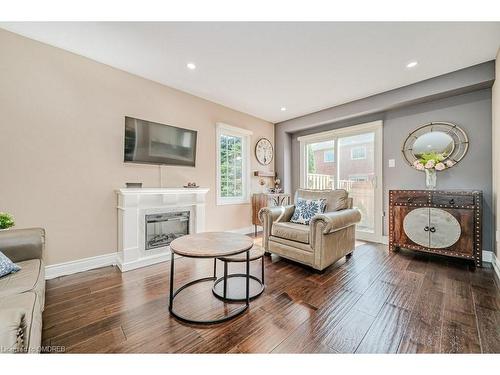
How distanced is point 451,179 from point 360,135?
4.80ft

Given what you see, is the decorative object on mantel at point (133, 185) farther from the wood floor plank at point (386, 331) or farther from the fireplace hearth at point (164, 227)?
the wood floor plank at point (386, 331)

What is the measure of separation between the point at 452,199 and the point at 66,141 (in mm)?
4516

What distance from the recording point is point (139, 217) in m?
2.61

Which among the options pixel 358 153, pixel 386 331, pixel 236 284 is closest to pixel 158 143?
pixel 236 284

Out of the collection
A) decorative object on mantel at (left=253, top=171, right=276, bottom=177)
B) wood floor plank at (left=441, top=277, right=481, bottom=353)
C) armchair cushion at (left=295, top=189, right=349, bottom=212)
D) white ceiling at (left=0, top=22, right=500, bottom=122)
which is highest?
white ceiling at (left=0, top=22, right=500, bottom=122)

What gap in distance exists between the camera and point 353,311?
1654 mm

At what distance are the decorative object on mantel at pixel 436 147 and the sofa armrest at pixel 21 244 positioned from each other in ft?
14.0

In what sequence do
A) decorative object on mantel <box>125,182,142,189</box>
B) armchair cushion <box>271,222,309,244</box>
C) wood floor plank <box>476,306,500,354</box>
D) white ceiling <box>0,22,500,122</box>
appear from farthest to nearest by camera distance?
decorative object on mantel <box>125,182,142,189</box>
armchair cushion <box>271,222,309,244</box>
white ceiling <box>0,22,500,122</box>
wood floor plank <box>476,306,500,354</box>

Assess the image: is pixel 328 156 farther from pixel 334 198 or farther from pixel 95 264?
pixel 95 264

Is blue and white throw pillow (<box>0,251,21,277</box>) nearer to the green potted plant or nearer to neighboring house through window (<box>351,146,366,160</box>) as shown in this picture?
the green potted plant

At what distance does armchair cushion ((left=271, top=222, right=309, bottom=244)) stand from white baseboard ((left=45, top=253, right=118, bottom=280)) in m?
2.03

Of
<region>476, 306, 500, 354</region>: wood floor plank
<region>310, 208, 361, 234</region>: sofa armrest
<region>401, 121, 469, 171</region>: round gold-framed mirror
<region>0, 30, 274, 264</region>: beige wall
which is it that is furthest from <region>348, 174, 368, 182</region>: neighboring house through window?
<region>0, 30, 274, 264</region>: beige wall

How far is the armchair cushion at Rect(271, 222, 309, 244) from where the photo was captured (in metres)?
2.44
